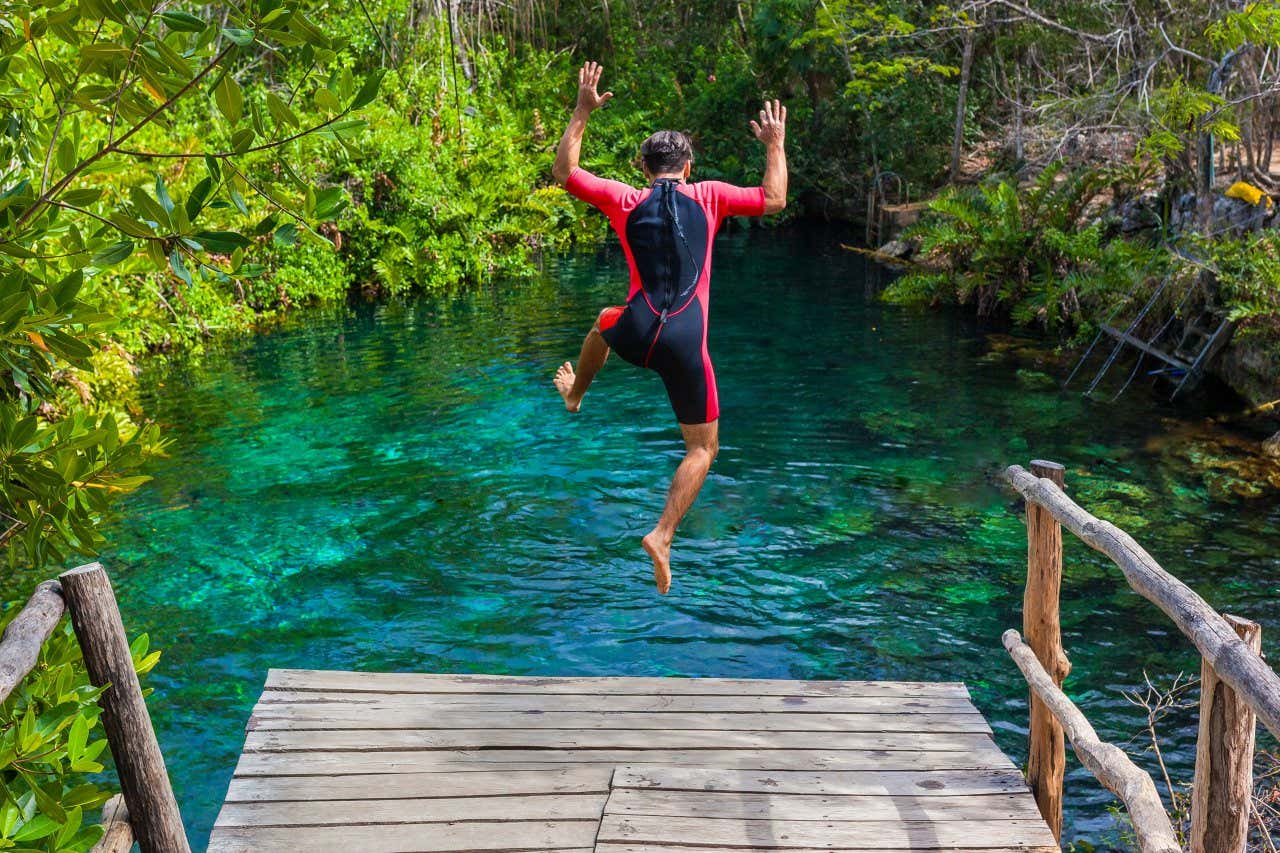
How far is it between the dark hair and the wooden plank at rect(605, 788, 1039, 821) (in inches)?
113

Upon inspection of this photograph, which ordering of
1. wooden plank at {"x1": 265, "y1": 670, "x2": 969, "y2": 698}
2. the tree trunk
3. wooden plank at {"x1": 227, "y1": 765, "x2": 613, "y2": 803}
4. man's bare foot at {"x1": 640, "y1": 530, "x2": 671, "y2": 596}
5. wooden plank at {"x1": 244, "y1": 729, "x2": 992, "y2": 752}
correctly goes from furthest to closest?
the tree trunk < man's bare foot at {"x1": 640, "y1": 530, "x2": 671, "y2": 596} < wooden plank at {"x1": 265, "y1": 670, "x2": 969, "y2": 698} < wooden plank at {"x1": 244, "y1": 729, "x2": 992, "y2": 752} < wooden plank at {"x1": 227, "y1": 765, "x2": 613, "y2": 803}

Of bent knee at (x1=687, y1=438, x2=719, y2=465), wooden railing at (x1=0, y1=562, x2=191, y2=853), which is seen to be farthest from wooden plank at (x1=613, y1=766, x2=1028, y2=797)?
wooden railing at (x1=0, y1=562, x2=191, y2=853)

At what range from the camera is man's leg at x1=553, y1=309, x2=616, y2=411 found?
19.4 ft

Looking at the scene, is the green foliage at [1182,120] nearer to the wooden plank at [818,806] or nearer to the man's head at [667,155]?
the man's head at [667,155]

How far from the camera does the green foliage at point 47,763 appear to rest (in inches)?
118

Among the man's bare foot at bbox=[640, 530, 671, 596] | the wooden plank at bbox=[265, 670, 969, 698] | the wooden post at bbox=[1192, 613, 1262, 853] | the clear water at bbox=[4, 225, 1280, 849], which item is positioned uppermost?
the wooden post at bbox=[1192, 613, 1262, 853]

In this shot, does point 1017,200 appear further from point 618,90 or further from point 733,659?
point 618,90

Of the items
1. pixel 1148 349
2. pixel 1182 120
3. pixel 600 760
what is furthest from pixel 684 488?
pixel 1148 349

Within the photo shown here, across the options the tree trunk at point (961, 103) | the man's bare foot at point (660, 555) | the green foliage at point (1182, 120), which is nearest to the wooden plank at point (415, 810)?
the man's bare foot at point (660, 555)

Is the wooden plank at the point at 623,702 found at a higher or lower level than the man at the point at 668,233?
lower

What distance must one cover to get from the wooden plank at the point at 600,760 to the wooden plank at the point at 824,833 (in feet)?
1.45

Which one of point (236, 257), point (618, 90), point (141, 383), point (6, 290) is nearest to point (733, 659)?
point (236, 257)

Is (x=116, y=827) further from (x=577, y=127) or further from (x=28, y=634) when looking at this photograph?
(x=577, y=127)

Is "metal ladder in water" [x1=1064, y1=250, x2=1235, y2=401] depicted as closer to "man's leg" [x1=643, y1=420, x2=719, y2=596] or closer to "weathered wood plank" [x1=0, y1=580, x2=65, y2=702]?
"man's leg" [x1=643, y1=420, x2=719, y2=596]
